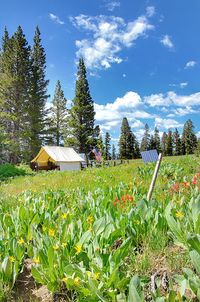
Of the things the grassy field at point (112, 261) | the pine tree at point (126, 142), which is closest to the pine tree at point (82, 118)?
the pine tree at point (126, 142)

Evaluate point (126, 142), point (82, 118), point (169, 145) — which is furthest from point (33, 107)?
point (169, 145)

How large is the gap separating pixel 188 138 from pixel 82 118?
156ft

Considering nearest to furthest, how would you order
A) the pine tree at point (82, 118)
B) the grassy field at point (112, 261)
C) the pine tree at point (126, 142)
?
1. the grassy field at point (112, 261)
2. the pine tree at point (82, 118)
3. the pine tree at point (126, 142)

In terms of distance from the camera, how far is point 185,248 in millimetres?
2717

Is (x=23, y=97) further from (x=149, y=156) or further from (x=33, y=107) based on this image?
(x=149, y=156)

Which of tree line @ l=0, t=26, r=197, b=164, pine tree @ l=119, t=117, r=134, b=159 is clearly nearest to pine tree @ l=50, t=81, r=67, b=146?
tree line @ l=0, t=26, r=197, b=164

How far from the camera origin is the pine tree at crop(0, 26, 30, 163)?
1741 inches

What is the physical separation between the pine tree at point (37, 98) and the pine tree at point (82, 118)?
672 centimetres

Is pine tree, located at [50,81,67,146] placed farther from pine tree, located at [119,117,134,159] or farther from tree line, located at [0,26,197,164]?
pine tree, located at [119,117,134,159]

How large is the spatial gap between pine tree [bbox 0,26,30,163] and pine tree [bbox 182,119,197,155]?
190 feet

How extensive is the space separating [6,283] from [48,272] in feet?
1.45

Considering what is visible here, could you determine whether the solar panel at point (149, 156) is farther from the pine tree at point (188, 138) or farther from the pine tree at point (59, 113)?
the pine tree at point (188, 138)

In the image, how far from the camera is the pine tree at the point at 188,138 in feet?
296

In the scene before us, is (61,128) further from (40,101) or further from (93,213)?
(93,213)
